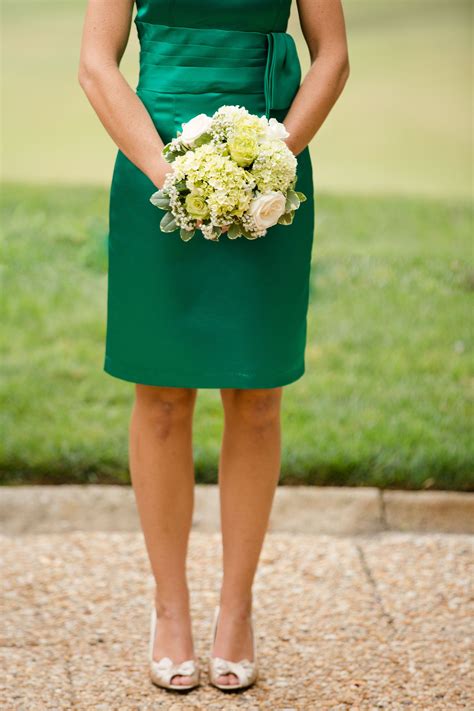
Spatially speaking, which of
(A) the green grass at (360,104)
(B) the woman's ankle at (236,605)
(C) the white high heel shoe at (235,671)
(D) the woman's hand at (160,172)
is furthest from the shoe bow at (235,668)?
(A) the green grass at (360,104)

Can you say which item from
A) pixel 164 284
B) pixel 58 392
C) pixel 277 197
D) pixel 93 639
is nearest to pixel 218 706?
pixel 93 639

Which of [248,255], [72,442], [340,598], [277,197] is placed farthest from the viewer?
[72,442]

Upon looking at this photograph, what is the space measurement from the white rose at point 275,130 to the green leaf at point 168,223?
0.29m

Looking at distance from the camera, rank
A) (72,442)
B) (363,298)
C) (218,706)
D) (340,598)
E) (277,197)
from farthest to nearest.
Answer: (363,298), (72,442), (340,598), (218,706), (277,197)

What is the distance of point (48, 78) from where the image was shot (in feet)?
22.9

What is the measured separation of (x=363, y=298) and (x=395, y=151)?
1598mm

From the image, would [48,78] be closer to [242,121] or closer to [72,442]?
[72,442]

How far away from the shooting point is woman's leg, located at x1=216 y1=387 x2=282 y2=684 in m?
3.02

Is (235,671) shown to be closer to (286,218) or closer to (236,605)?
(236,605)

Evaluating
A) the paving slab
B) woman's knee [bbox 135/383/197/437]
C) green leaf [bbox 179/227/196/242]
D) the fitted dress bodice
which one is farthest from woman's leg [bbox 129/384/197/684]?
the paving slab

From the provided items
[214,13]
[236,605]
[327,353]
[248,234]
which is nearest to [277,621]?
[236,605]

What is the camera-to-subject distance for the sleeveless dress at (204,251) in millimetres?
2752

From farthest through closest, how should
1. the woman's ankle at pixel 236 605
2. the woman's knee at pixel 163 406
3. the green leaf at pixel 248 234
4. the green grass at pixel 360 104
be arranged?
the green grass at pixel 360 104, the woman's ankle at pixel 236 605, the woman's knee at pixel 163 406, the green leaf at pixel 248 234

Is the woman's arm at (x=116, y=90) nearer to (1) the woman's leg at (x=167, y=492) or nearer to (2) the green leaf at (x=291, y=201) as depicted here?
(2) the green leaf at (x=291, y=201)
